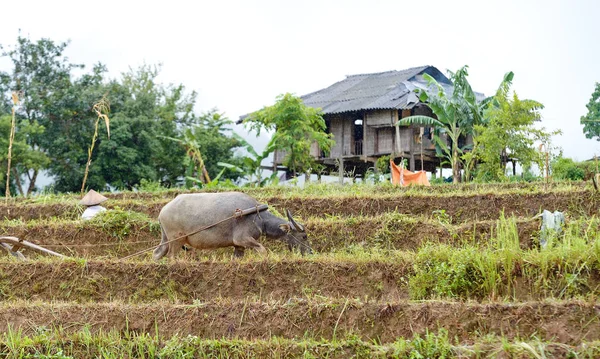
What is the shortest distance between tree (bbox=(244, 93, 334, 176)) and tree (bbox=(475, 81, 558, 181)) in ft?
19.9

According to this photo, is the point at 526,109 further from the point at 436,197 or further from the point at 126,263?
the point at 126,263

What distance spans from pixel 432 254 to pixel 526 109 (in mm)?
14031

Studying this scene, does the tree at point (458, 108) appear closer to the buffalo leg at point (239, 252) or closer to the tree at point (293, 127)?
the tree at point (293, 127)

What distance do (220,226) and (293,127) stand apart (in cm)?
1509

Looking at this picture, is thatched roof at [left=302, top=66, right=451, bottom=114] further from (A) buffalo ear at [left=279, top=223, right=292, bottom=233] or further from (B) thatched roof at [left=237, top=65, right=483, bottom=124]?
(A) buffalo ear at [left=279, top=223, right=292, bottom=233]

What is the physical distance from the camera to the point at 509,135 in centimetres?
2180

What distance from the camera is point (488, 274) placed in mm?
8148

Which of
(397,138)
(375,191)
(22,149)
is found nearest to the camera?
(375,191)

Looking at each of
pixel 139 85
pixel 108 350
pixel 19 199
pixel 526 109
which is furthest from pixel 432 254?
pixel 139 85

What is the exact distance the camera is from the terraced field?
655cm

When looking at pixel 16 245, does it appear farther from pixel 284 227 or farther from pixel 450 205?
pixel 450 205

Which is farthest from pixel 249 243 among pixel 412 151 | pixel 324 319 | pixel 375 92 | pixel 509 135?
pixel 375 92

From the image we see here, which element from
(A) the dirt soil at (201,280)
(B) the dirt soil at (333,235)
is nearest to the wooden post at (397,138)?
(B) the dirt soil at (333,235)

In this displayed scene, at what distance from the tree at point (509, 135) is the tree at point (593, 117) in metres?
13.5
